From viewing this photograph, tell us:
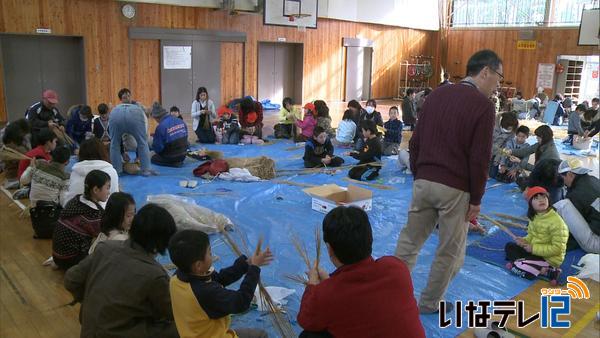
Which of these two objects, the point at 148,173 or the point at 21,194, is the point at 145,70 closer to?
the point at 148,173

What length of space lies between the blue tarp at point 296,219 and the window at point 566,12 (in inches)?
494

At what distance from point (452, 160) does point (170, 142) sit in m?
5.21

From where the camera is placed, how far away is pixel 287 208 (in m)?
5.63

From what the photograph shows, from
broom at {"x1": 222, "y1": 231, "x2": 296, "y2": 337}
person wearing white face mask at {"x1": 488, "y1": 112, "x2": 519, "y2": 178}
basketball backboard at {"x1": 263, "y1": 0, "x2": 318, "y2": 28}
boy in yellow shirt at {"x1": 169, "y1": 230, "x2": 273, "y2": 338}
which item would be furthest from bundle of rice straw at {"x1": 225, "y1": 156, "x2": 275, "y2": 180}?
basketball backboard at {"x1": 263, "y1": 0, "x2": 318, "y2": 28}

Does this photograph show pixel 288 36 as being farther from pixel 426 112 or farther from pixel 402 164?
pixel 426 112

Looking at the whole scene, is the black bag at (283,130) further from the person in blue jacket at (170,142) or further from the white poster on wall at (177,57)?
the white poster on wall at (177,57)

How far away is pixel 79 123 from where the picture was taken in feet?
26.0

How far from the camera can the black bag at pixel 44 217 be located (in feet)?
15.1

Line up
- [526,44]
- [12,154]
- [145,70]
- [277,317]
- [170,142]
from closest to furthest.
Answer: [277,317]
[12,154]
[170,142]
[145,70]
[526,44]

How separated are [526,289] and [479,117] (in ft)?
5.85

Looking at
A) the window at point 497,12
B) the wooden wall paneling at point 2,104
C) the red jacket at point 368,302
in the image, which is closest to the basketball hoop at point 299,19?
the wooden wall paneling at point 2,104

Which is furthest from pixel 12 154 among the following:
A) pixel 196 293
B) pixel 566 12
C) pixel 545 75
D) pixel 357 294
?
pixel 566 12

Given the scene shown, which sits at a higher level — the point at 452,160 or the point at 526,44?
the point at 526,44

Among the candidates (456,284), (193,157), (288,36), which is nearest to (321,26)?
(288,36)
